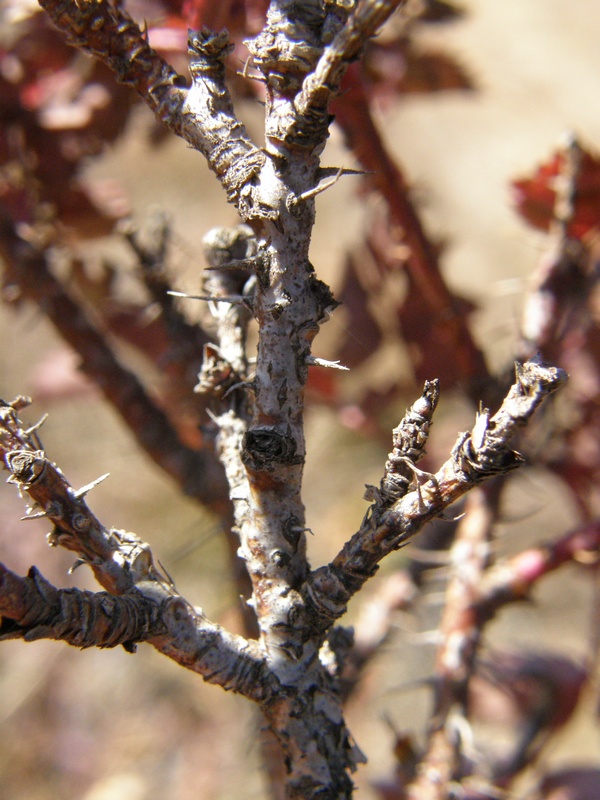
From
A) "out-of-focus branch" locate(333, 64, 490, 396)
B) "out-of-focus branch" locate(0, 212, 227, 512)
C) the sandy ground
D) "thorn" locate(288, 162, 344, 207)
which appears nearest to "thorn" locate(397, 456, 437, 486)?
"thorn" locate(288, 162, 344, 207)

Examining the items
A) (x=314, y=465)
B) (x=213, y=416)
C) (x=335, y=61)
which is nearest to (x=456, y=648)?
(x=213, y=416)

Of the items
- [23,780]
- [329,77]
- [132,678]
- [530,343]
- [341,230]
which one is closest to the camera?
[329,77]

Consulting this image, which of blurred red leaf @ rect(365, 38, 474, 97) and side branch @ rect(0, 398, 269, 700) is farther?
blurred red leaf @ rect(365, 38, 474, 97)

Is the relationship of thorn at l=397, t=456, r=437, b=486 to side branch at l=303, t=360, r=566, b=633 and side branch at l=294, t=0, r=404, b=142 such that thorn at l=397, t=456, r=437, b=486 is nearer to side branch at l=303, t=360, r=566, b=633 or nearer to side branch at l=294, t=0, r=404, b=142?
side branch at l=303, t=360, r=566, b=633

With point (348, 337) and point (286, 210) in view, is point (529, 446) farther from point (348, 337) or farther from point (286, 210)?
point (286, 210)

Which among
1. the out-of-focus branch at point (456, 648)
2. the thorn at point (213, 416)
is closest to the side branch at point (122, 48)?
the thorn at point (213, 416)

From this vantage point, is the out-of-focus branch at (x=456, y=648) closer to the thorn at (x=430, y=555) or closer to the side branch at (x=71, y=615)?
the thorn at (x=430, y=555)

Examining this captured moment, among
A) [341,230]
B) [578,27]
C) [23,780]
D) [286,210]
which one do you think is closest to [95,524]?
[286,210]
